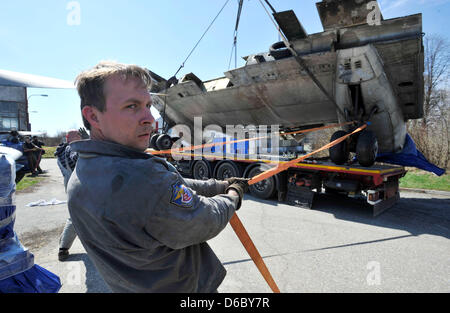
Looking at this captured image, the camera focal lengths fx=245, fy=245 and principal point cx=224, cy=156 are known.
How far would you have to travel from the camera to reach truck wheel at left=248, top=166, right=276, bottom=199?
22.6 feet

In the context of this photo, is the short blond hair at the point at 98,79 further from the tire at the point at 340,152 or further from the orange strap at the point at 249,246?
the tire at the point at 340,152

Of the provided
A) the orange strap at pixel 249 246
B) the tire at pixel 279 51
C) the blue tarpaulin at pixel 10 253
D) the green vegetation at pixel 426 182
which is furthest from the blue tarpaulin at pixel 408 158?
the blue tarpaulin at pixel 10 253

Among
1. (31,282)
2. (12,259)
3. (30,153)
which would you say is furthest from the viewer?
(30,153)

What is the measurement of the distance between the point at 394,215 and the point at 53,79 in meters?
8.50

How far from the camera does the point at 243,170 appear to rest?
25.5 ft

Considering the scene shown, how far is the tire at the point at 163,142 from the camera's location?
10195mm

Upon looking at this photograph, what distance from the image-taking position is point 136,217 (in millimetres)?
995

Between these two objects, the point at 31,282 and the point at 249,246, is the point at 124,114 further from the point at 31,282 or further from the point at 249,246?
the point at 31,282

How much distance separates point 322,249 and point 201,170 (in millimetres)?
6022

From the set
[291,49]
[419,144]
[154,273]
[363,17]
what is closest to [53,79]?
[291,49]

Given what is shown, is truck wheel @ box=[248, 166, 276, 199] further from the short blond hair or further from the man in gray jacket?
the short blond hair

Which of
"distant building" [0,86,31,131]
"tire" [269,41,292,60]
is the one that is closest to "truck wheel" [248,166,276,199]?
"tire" [269,41,292,60]

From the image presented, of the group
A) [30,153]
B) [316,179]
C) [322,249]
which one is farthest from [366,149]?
[30,153]
